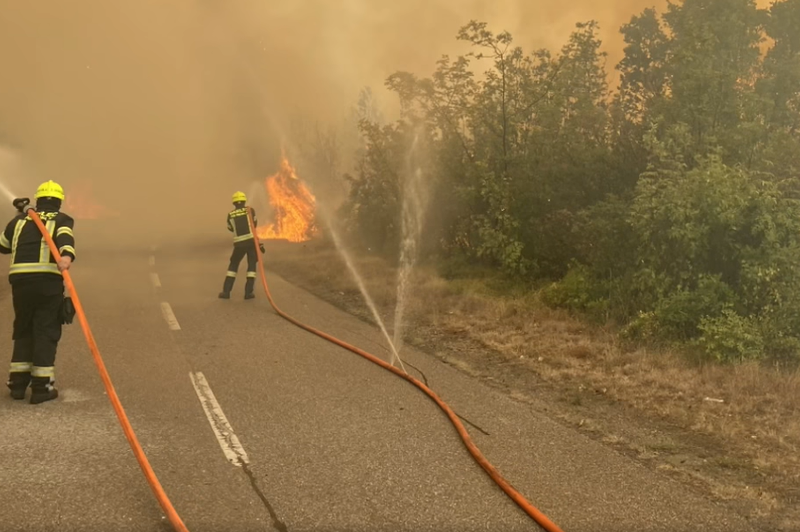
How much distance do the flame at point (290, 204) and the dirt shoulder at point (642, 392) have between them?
1256 centimetres

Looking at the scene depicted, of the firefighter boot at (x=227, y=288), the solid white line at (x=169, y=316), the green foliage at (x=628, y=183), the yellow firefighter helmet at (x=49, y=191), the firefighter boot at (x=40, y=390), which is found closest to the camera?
the firefighter boot at (x=40, y=390)

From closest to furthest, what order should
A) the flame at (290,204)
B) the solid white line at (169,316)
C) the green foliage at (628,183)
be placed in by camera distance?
the green foliage at (628,183), the solid white line at (169,316), the flame at (290,204)

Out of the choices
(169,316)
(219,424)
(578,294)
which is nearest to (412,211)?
(578,294)

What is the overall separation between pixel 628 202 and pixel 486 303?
9.14ft

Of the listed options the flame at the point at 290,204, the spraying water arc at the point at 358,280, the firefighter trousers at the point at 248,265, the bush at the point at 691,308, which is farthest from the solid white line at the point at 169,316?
the flame at the point at 290,204

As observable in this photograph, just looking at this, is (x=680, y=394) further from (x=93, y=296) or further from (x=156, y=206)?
(x=156, y=206)

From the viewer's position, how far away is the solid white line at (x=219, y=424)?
4.58m

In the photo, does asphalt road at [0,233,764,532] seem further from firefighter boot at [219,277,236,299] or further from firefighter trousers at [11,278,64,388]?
firefighter boot at [219,277,236,299]

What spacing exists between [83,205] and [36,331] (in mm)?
39127

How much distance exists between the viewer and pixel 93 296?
40.5ft

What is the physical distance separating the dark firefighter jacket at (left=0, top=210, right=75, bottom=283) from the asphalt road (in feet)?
3.83

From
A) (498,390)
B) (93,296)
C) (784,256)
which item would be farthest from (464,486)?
(93,296)

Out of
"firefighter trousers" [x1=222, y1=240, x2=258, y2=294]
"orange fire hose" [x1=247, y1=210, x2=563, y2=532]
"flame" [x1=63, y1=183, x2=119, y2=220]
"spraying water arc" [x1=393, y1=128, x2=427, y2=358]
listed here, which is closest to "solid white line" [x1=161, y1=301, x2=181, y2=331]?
"firefighter trousers" [x1=222, y1=240, x2=258, y2=294]

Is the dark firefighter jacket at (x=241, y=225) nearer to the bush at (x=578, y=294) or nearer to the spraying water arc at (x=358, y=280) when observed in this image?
the spraying water arc at (x=358, y=280)
